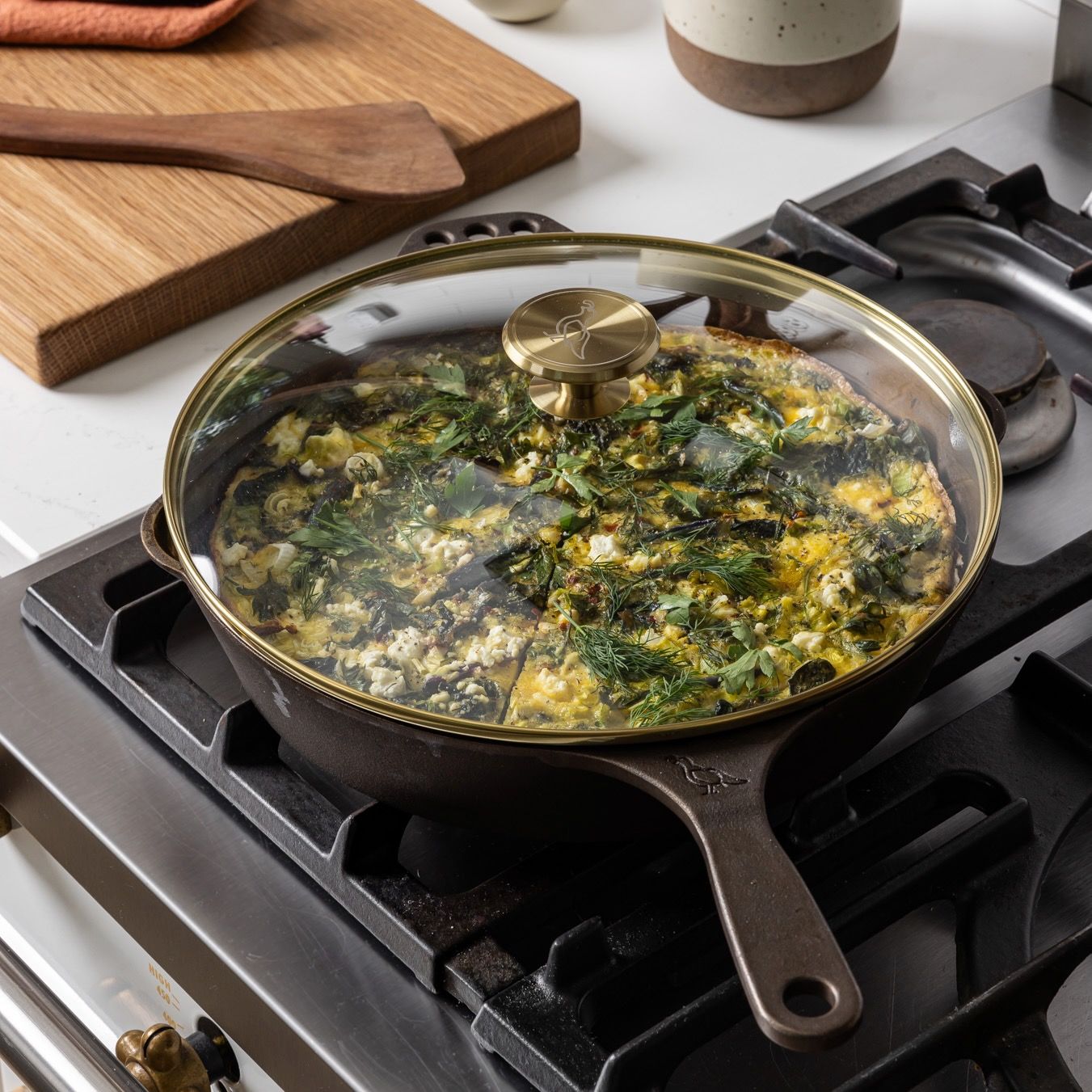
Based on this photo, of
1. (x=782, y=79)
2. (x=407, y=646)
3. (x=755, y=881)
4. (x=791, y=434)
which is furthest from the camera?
(x=782, y=79)

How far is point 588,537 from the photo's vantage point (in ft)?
2.36

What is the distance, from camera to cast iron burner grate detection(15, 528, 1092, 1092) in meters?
0.65

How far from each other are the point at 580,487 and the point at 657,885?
0.63ft

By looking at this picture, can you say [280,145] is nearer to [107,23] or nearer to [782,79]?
[107,23]

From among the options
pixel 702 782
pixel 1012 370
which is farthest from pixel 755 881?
pixel 1012 370

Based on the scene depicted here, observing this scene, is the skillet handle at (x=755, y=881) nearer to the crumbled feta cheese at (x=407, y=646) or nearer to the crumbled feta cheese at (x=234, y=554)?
the crumbled feta cheese at (x=407, y=646)

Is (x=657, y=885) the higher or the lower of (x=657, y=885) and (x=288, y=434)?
the lower

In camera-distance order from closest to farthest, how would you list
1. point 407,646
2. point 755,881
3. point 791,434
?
point 755,881 → point 407,646 → point 791,434

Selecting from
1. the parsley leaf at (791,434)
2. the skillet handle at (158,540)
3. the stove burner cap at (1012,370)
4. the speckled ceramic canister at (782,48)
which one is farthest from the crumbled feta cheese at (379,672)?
the speckled ceramic canister at (782,48)

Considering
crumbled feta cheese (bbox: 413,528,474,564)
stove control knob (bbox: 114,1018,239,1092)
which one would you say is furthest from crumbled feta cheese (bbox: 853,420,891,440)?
stove control knob (bbox: 114,1018,239,1092)

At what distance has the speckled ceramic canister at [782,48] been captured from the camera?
1214 mm

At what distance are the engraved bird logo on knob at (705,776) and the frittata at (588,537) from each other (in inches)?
1.1

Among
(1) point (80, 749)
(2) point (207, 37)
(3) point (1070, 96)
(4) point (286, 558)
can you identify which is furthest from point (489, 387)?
(3) point (1070, 96)

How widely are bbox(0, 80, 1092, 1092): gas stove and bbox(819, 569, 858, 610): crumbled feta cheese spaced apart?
11 centimetres
